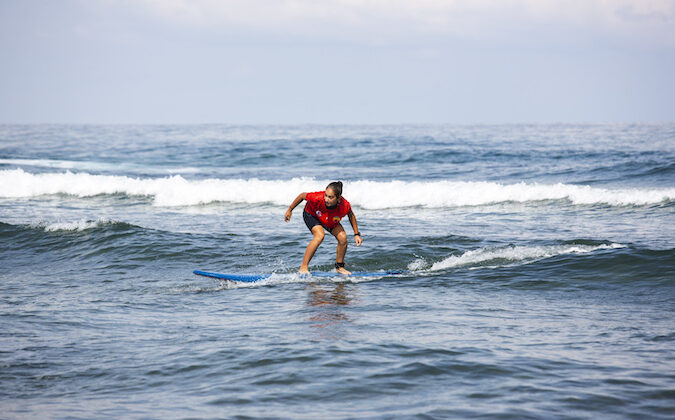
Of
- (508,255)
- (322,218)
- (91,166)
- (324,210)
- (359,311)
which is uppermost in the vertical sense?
(91,166)

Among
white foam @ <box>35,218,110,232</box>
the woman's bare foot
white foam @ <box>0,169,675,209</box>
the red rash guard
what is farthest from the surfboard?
white foam @ <box>0,169,675,209</box>

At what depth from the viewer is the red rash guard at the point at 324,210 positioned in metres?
10.3

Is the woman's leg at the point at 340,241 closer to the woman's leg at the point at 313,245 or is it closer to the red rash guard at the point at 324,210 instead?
the red rash guard at the point at 324,210

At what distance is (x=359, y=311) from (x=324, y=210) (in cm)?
262

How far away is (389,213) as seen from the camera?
18.9 metres

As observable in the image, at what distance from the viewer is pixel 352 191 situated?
22.5 meters

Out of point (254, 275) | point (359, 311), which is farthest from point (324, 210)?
point (359, 311)

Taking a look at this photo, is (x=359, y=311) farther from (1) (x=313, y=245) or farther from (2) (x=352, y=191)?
(2) (x=352, y=191)

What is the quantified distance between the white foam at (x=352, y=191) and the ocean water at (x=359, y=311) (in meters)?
0.14

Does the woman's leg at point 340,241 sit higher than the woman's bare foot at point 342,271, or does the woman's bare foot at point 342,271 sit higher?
the woman's leg at point 340,241

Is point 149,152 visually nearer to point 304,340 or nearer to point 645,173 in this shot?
point 645,173

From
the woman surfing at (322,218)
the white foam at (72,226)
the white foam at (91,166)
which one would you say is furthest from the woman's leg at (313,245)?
the white foam at (91,166)

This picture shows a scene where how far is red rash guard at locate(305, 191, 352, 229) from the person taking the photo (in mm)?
10344

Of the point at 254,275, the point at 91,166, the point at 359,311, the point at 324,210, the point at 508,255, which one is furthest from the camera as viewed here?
the point at 91,166
